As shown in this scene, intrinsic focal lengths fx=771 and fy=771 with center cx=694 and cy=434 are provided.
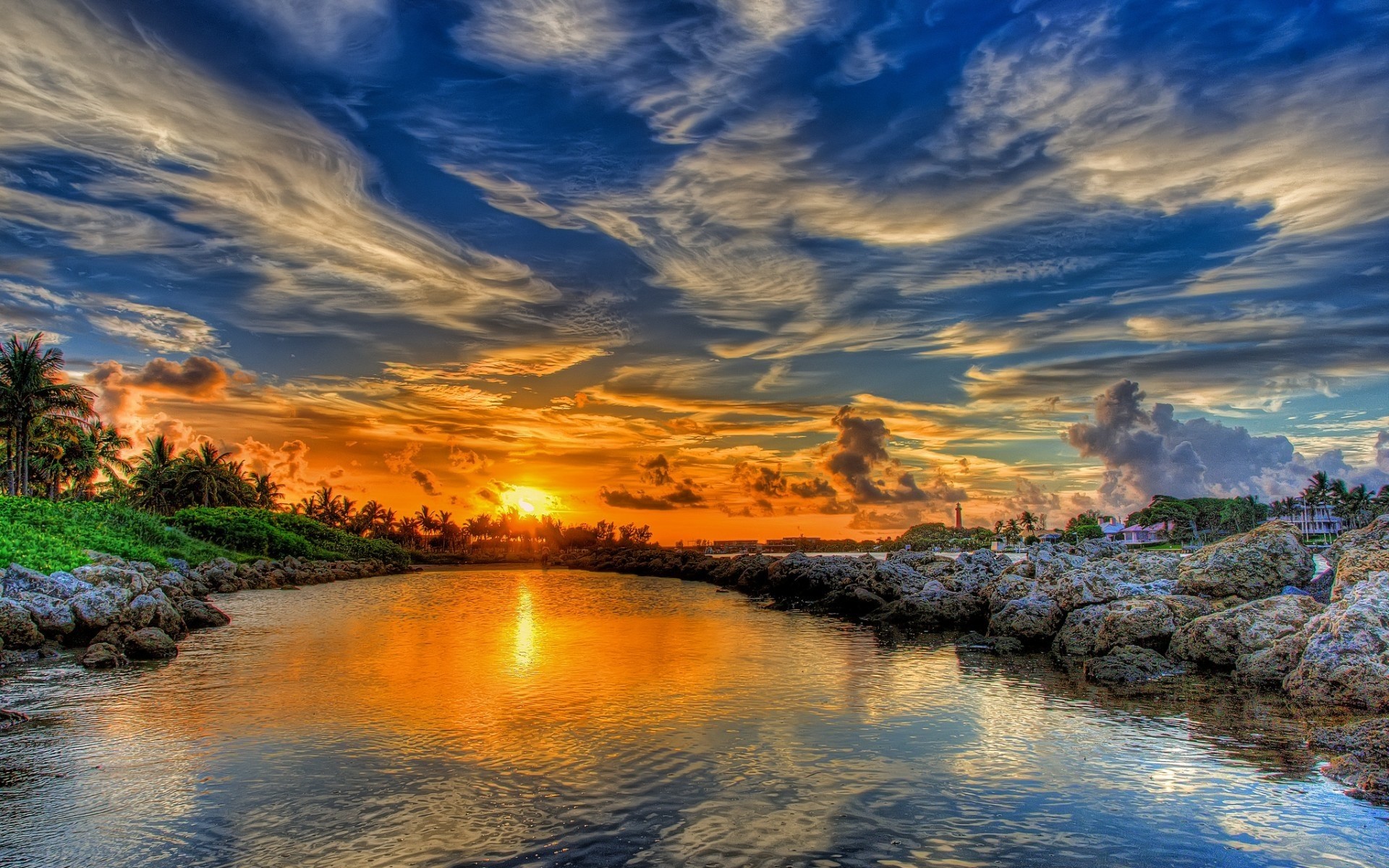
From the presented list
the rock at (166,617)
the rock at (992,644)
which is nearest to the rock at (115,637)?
the rock at (166,617)

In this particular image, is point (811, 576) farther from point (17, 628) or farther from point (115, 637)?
point (17, 628)

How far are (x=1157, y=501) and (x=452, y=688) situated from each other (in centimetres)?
16365

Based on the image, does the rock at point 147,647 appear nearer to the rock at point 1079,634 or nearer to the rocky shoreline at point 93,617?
the rocky shoreline at point 93,617

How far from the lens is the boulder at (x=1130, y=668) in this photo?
2119cm

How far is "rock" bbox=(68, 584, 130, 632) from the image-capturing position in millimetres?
27906

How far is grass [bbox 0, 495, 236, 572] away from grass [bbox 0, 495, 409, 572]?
0.07 metres

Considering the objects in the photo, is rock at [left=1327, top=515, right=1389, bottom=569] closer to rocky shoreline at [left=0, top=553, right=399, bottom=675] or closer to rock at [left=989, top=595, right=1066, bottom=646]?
rock at [left=989, top=595, right=1066, bottom=646]

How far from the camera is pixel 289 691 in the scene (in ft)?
70.3

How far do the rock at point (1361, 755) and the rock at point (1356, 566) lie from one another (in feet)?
23.9

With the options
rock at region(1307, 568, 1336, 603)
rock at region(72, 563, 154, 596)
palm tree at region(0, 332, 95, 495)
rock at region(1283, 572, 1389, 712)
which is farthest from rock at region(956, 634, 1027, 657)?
palm tree at region(0, 332, 95, 495)

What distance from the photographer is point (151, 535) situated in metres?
68.3

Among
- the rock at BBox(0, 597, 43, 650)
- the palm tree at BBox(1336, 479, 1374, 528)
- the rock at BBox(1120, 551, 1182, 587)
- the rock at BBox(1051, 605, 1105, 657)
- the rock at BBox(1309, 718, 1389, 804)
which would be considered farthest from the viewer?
the palm tree at BBox(1336, 479, 1374, 528)

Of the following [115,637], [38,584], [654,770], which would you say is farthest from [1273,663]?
[38,584]

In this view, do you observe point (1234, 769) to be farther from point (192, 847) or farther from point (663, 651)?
point (663, 651)
